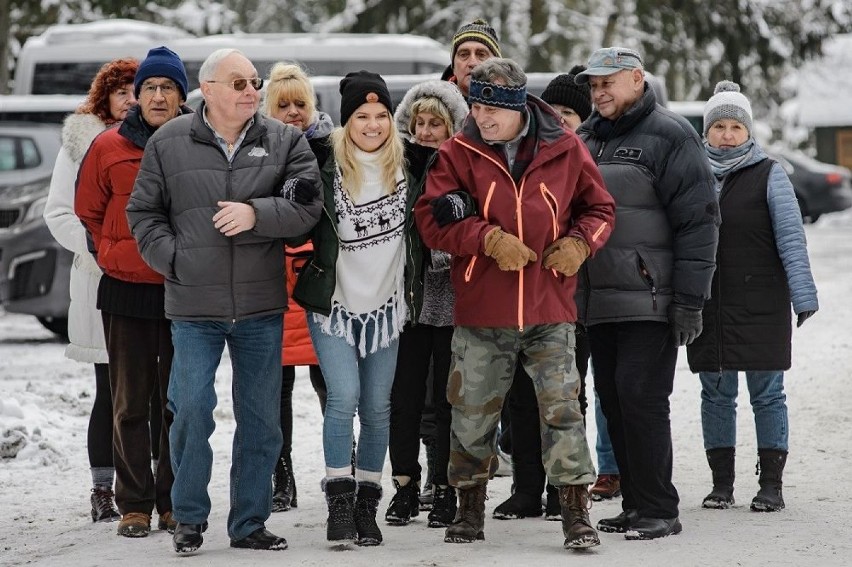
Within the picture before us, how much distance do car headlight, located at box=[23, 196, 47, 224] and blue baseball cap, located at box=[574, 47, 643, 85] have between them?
830 centimetres

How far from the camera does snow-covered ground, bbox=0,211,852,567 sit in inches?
222

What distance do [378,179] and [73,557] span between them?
1906mm

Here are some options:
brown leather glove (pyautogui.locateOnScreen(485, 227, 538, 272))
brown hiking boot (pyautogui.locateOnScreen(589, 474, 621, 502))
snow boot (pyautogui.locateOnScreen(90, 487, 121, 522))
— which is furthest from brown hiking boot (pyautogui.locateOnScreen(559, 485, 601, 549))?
snow boot (pyautogui.locateOnScreen(90, 487, 121, 522))

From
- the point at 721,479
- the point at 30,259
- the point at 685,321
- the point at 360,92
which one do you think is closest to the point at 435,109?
the point at 360,92

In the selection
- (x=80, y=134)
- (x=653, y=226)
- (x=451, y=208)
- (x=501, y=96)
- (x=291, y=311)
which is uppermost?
(x=501, y=96)

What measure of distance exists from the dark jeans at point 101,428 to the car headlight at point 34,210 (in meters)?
7.03

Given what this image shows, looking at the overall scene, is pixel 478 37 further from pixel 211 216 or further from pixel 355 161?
pixel 211 216

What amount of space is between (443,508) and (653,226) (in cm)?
150

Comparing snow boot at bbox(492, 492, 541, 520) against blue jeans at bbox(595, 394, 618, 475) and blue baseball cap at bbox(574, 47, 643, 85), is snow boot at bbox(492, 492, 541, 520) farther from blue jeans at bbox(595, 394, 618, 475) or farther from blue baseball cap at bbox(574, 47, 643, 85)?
blue baseball cap at bbox(574, 47, 643, 85)

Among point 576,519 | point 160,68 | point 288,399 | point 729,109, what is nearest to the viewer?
point 576,519

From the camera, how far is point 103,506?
21.7 feet

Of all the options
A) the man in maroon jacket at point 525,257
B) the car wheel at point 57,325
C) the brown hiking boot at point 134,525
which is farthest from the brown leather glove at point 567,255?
the car wheel at point 57,325

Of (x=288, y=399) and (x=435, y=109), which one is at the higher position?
(x=435, y=109)

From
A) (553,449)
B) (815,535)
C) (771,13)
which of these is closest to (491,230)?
(553,449)
